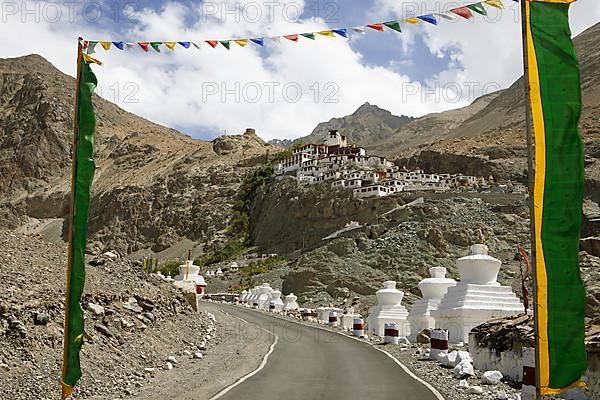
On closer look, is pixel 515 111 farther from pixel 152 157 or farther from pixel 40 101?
pixel 40 101

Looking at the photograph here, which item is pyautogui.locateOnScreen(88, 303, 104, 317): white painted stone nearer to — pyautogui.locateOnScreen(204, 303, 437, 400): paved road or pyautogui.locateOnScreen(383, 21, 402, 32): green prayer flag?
pyautogui.locateOnScreen(204, 303, 437, 400): paved road

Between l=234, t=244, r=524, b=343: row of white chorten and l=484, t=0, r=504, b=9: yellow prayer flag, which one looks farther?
l=234, t=244, r=524, b=343: row of white chorten

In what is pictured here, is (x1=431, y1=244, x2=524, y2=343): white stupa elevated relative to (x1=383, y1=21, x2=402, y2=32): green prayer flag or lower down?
lower down

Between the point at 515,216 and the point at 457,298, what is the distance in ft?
163

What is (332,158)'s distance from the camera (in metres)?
91.1

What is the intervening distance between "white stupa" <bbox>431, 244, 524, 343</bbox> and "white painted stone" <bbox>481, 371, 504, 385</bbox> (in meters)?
7.01

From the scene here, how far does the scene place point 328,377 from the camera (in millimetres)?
13023

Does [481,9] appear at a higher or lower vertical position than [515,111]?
lower

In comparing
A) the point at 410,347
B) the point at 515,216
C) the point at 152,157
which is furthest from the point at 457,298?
the point at 152,157

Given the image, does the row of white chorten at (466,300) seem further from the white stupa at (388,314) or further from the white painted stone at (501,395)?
the white painted stone at (501,395)

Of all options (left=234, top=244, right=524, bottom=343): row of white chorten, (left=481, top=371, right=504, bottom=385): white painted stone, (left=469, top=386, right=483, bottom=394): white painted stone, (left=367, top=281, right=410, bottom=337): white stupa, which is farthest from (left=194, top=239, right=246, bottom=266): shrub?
(left=469, top=386, right=483, bottom=394): white painted stone

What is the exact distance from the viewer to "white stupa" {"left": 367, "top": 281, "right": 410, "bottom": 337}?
1016 inches

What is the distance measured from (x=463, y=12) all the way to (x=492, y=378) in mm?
7282

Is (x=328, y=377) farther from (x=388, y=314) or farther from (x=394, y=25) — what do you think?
(x=388, y=314)
